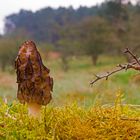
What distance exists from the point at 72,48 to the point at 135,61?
48490 mm

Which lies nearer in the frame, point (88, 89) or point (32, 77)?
point (32, 77)

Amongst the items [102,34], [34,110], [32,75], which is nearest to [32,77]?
[32,75]

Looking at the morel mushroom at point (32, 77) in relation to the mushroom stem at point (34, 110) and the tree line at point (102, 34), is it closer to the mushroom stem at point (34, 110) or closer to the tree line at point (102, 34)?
the mushroom stem at point (34, 110)

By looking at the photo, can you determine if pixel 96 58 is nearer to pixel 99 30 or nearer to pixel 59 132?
pixel 99 30

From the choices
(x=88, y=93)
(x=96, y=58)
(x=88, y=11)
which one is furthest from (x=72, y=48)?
(x=88, y=11)

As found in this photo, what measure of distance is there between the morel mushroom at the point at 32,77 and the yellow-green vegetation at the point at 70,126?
6cm

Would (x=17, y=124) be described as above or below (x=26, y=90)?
below

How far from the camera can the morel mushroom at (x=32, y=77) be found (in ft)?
5.41

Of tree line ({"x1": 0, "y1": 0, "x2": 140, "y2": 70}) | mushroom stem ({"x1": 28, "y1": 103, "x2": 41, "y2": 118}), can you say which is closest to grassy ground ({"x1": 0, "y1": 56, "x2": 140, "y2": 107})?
mushroom stem ({"x1": 28, "y1": 103, "x2": 41, "y2": 118})

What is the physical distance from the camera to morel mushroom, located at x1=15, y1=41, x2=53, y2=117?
5.41 ft

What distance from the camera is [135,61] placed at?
5.90 ft

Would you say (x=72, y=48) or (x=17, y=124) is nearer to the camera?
(x=17, y=124)

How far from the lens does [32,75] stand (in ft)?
5.42

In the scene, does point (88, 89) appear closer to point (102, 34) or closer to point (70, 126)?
point (70, 126)
